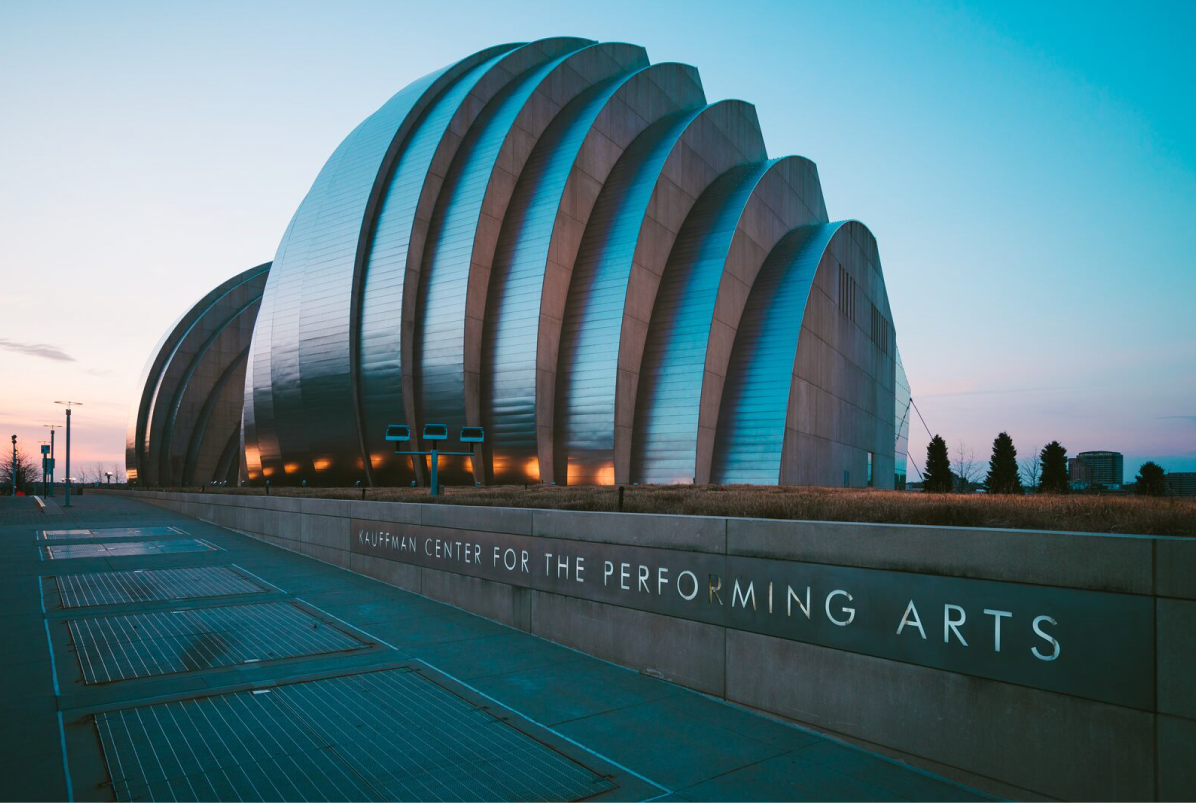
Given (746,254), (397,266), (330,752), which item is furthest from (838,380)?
(330,752)

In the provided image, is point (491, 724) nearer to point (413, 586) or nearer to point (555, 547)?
→ point (555, 547)

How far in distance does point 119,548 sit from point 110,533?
5.30m

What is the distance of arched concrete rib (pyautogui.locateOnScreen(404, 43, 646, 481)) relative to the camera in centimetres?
3200

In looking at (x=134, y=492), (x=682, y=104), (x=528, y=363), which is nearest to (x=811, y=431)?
(x=528, y=363)

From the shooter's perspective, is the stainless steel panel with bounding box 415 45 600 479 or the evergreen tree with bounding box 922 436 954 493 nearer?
the stainless steel panel with bounding box 415 45 600 479

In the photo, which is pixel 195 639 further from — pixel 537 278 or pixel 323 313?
pixel 323 313

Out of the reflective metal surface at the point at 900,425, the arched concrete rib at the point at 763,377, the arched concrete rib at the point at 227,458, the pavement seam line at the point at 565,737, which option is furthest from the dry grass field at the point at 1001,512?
the arched concrete rib at the point at 227,458

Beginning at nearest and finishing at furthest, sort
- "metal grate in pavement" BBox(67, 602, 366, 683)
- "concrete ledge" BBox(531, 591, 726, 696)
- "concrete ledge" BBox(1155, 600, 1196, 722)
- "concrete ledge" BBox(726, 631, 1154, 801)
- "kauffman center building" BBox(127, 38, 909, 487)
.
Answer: "concrete ledge" BBox(1155, 600, 1196, 722) < "concrete ledge" BBox(726, 631, 1154, 801) < "concrete ledge" BBox(531, 591, 726, 696) < "metal grate in pavement" BBox(67, 602, 366, 683) < "kauffman center building" BBox(127, 38, 909, 487)

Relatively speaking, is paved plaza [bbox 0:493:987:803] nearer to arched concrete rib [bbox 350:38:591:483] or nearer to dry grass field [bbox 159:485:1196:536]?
dry grass field [bbox 159:485:1196:536]

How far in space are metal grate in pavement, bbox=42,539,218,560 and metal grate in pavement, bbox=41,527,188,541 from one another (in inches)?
93.4

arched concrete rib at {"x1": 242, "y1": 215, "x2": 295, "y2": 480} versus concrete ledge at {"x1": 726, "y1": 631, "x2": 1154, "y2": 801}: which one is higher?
arched concrete rib at {"x1": 242, "y1": 215, "x2": 295, "y2": 480}

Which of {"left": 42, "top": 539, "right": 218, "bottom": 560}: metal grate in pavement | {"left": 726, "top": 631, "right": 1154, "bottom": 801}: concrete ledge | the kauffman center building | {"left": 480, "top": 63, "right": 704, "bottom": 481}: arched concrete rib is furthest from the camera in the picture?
the kauffman center building

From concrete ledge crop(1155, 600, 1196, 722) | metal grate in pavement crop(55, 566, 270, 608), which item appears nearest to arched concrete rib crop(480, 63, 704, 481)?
metal grate in pavement crop(55, 566, 270, 608)

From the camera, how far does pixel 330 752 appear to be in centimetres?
→ 612
